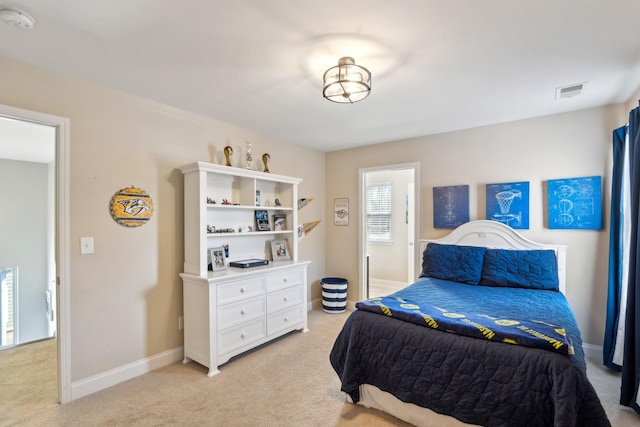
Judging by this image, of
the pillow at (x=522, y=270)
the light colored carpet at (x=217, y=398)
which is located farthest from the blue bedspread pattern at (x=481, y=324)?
the pillow at (x=522, y=270)

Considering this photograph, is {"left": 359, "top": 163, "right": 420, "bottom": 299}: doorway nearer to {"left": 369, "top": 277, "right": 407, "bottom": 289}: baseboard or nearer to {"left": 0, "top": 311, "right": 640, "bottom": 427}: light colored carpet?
{"left": 369, "top": 277, "right": 407, "bottom": 289}: baseboard

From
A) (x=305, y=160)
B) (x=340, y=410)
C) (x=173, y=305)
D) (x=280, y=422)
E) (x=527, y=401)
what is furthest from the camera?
(x=305, y=160)

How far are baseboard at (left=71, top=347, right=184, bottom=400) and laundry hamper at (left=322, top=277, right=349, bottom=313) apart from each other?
1.99 m

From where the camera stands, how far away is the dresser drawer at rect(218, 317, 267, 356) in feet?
8.97

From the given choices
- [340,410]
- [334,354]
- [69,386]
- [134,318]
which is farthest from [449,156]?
[69,386]

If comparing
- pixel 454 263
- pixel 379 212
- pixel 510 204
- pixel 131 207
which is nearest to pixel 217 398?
pixel 131 207

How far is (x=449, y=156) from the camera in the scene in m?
3.72

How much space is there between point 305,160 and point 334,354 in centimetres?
287

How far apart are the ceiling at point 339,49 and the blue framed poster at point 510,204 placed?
83 cm

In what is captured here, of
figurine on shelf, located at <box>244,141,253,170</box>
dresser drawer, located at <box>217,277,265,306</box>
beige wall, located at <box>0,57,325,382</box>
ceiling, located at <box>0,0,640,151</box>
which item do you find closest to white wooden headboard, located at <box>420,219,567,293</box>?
ceiling, located at <box>0,0,640,151</box>

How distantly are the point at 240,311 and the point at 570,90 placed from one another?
11.5ft

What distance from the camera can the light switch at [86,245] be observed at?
2.31 m

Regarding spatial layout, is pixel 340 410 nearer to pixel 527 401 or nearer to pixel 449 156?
pixel 527 401

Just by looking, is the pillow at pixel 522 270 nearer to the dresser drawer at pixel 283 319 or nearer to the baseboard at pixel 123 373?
the dresser drawer at pixel 283 319
